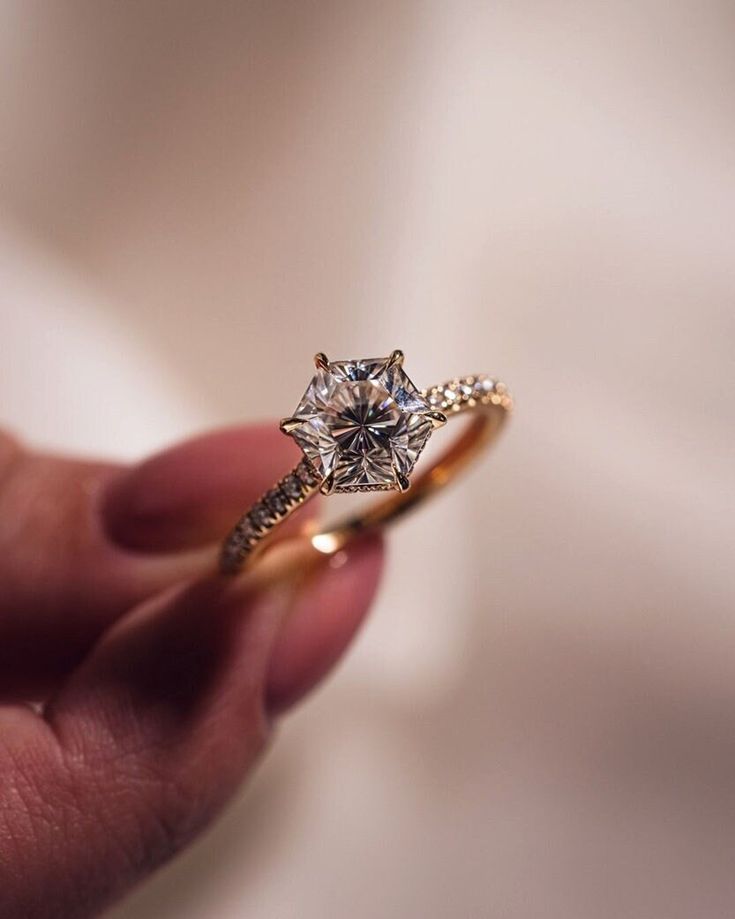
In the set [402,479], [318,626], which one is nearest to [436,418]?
[402,479]

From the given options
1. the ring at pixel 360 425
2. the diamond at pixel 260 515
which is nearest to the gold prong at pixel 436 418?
the ring at pixel 360 425

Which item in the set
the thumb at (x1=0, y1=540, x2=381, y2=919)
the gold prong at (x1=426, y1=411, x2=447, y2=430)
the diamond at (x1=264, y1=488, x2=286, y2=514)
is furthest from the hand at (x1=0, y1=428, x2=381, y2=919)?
the gold prong at (x1=426, y1=411, x2=447, y2=430)

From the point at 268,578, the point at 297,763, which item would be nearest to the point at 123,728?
the point at 268,578

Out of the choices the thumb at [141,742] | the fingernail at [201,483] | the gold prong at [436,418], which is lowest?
the thumb at [141,742]

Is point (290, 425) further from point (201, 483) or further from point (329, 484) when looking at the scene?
point (201, 483)

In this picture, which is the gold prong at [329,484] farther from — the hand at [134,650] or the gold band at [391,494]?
the hand at [134,650]

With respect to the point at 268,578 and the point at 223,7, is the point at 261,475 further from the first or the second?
the point at 223,7
